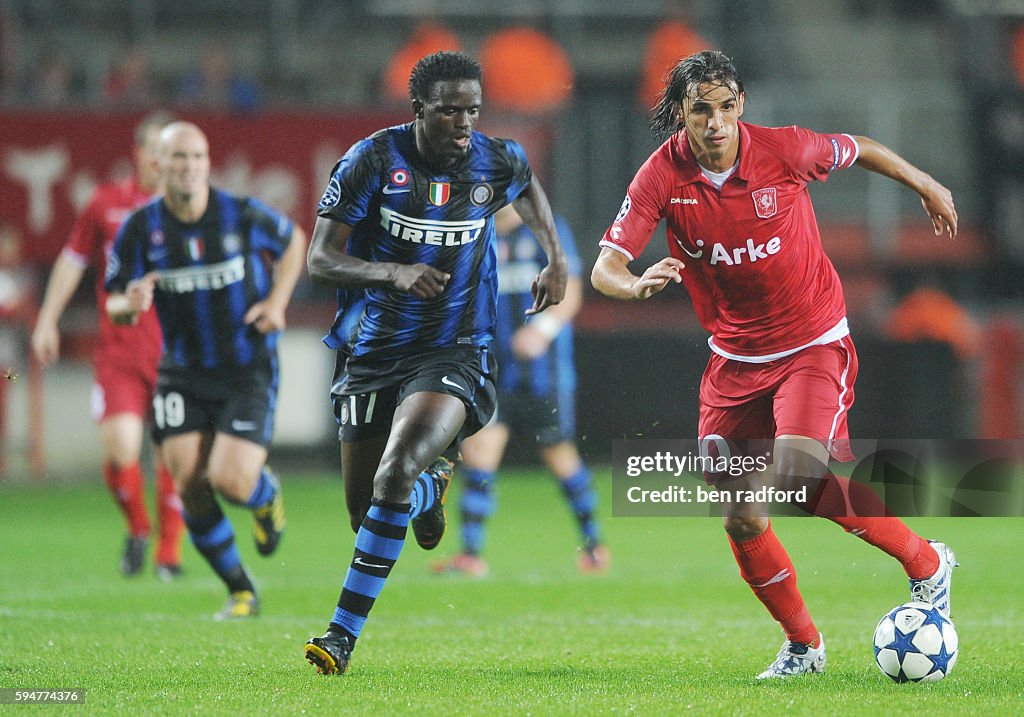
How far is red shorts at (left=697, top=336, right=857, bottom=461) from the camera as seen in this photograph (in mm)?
5320

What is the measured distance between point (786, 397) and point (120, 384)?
16.8ft

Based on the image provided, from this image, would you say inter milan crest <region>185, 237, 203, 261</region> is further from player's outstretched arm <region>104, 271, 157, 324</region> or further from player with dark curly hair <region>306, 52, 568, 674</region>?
player with dark curly hair <region>306, 52, 568, 674</region>

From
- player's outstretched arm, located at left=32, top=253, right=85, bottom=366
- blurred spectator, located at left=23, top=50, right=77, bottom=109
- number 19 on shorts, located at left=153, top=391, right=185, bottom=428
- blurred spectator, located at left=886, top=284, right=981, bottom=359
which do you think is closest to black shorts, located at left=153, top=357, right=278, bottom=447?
number 19 on shorts, located at left=153, top=391, right=185, bottom=428

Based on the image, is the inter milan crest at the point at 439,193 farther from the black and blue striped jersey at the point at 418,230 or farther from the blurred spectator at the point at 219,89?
the blurred spectator at the point at 219,89

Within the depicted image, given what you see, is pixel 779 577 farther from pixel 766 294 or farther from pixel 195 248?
pixel 195 248

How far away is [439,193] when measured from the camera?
224 inches

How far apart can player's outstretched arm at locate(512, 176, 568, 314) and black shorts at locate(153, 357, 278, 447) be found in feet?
6.21

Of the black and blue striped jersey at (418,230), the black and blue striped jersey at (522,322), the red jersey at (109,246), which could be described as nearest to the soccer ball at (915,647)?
the black and blue striped jersey at (418,230)

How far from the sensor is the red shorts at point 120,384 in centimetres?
926

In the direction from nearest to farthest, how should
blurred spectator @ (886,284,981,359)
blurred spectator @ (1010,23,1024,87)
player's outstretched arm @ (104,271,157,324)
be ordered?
1. player's outstretched arm @ (104,271,157,324)
2. blurred spectator @ (886,284,981,359)
3. blurred spectator @ (1010,23,1024,87)

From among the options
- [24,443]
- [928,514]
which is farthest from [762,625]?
[24,443]

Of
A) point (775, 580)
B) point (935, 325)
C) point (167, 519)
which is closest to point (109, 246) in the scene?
point (167, 519)

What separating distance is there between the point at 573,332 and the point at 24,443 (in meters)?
5.88

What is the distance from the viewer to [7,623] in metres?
7.02
